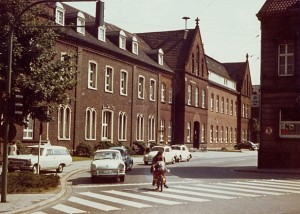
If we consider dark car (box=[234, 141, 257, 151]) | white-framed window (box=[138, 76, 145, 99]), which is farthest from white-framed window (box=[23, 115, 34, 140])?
dark car (box=[234, 141, 257, 151])

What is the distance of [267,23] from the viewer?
3353cm

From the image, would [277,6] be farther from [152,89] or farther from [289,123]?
[152,89]

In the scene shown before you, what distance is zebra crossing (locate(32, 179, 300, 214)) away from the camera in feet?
48.2

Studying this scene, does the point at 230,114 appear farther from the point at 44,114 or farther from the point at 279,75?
the point at 44,114

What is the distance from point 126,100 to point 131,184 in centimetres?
2637

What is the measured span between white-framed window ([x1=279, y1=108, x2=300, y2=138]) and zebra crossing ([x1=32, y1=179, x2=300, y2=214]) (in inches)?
385

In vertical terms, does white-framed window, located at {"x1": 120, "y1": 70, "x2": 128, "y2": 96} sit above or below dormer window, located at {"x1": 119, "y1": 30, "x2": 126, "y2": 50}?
below

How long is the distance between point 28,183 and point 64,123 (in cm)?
2031

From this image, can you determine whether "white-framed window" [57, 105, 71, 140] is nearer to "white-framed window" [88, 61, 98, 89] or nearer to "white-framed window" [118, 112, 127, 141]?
"white-framed window" [88, 61, 98, 89]

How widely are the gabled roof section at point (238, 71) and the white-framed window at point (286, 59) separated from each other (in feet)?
170

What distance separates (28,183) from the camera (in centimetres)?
1777

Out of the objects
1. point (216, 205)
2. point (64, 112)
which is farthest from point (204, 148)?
point (216, 205)

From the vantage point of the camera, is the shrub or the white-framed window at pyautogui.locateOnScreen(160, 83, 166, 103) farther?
Result: the white-framed window at pyautogui.locateOnScreen(160, 83, 166, 103)

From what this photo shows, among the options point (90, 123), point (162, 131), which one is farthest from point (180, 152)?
point (162, 131)
